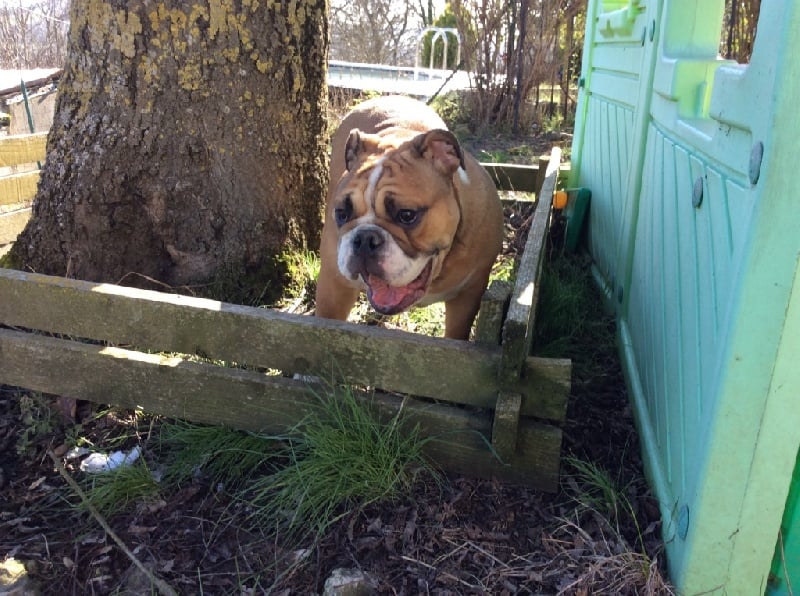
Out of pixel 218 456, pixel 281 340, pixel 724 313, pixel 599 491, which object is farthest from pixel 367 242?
pixel 724 313

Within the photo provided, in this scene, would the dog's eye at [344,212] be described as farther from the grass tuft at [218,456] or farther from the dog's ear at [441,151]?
the grass tuft at [218,456]

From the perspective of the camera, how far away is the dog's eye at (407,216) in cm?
271

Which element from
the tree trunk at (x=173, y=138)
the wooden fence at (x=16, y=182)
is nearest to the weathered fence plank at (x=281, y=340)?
the tree trunk at (x=173, y=138)

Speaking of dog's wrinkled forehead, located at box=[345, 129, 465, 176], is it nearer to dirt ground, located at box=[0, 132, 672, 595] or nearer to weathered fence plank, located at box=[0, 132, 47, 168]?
dirt ground, located at box=[0, 132, 672, 595]

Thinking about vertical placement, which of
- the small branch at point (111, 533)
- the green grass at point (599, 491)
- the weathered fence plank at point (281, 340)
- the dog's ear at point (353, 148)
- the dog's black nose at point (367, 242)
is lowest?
the small branch at point (111, 533)

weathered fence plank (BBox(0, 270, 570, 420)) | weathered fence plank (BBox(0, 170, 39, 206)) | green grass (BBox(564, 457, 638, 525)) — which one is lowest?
green grass (BBox(564, 457, 638, 525))

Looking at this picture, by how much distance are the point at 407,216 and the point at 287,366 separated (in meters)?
0.80

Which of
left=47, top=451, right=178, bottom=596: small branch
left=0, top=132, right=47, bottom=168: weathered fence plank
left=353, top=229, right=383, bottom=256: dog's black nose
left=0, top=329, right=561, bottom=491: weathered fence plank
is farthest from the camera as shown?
left=0, top=132, right=47, bottom=168: weathered fence plank

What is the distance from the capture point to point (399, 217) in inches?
107

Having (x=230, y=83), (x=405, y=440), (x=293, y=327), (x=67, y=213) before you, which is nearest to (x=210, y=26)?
(x=230, y=83)

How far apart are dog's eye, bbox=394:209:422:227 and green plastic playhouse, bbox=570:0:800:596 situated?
0.96m

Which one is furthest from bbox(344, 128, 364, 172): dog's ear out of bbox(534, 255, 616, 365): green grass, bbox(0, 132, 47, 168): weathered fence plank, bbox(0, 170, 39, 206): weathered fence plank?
bbox(0, 132, 47, 168): weathered fence plank

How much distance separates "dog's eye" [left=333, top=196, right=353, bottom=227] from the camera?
2.80 meters

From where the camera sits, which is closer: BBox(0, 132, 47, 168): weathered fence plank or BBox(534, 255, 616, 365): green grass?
BBox(534, 255, 616, 365): green grass
